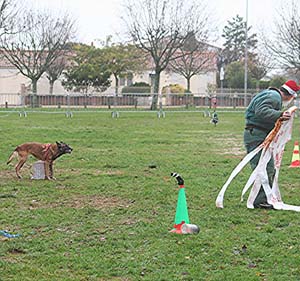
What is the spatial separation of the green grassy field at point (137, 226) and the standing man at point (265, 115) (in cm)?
55

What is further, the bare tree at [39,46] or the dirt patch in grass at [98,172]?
the bare tree at [39,46]

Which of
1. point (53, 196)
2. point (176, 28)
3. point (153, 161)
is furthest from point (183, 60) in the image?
point (53, 196)

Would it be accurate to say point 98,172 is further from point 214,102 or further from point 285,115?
point 214,102

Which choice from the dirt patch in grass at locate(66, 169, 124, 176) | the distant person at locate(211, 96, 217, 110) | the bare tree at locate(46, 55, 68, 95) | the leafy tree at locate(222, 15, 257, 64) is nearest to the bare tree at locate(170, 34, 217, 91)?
the bare tree at locate(46, 55, 68, 95)

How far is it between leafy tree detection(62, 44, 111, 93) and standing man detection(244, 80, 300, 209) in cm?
4812

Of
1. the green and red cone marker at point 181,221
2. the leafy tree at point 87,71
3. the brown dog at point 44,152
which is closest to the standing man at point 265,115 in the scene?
the green and red cone marker at point 181,221

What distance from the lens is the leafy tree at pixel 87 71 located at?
181ft

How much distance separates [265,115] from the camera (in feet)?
23.5

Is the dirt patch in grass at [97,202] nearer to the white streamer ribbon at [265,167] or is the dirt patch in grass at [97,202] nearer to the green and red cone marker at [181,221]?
the white streamer ribbon at [265,167]

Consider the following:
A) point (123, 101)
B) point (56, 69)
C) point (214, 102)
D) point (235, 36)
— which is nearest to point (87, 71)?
point (56, 69)

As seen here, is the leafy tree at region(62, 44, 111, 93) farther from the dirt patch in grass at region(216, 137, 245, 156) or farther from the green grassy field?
the green grassy field

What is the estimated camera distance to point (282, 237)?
5863 mm

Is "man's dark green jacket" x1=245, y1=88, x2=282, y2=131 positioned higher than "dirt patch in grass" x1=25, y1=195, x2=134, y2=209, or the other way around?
"man's dark green jacket" x1=245, y1=88, x2=282, y2=131

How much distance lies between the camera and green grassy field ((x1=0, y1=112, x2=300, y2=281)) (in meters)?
4.87
